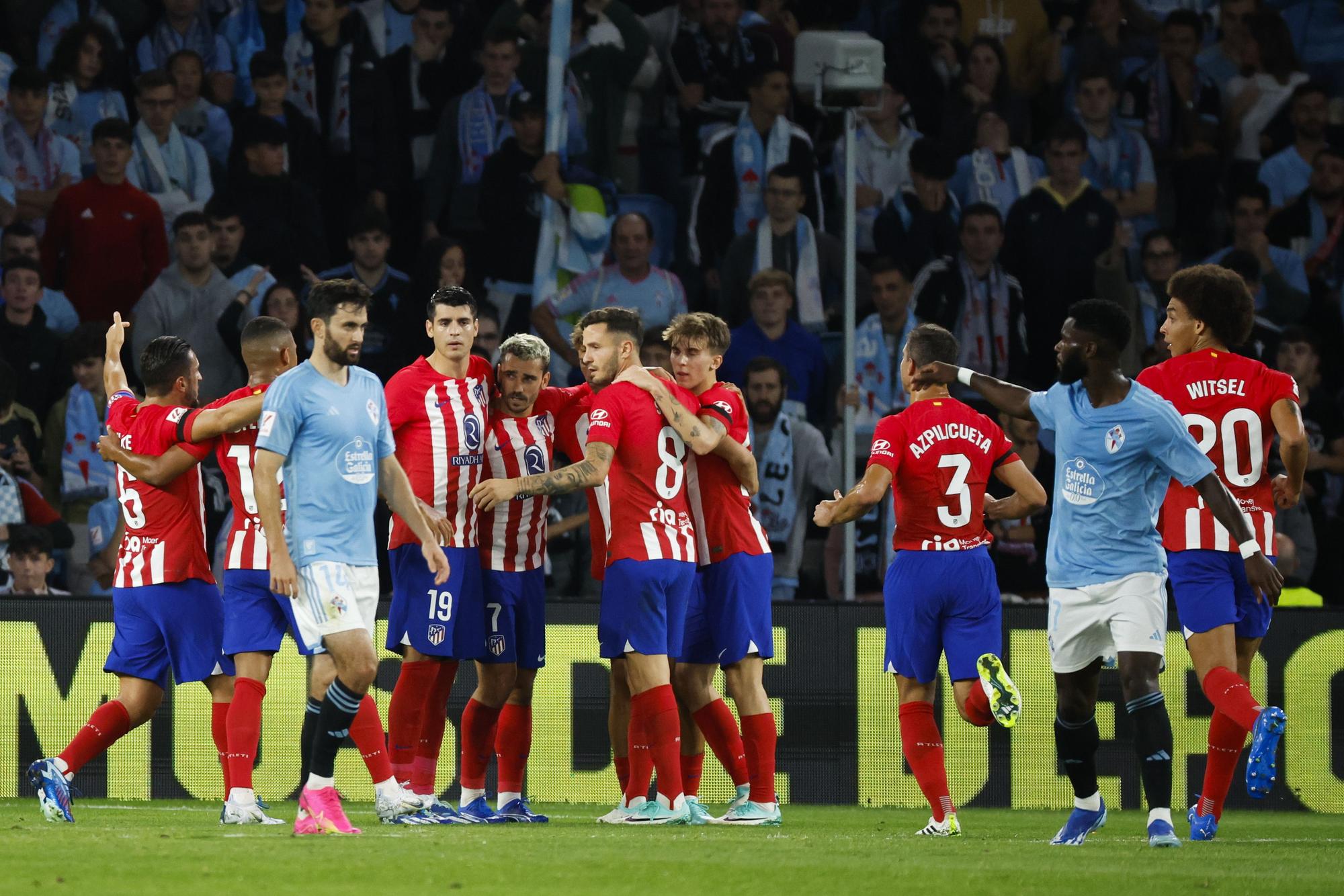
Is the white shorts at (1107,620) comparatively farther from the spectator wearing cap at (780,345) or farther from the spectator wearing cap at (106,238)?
the spectator wearing cap at (106,238)

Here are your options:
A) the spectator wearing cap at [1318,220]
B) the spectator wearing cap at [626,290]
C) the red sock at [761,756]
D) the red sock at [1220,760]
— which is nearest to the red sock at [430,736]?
the red sock at [761,756]

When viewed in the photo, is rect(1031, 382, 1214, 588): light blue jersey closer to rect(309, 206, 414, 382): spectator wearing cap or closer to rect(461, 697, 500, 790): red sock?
rect(461, 697, 500, 790): red sock

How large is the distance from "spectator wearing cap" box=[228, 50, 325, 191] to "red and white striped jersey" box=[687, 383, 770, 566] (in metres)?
6.25

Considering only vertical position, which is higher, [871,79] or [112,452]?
[871,79]

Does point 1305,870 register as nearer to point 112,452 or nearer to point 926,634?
point 926,634

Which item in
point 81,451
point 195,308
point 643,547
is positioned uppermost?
point 195,308

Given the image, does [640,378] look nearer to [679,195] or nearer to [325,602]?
[325,602]

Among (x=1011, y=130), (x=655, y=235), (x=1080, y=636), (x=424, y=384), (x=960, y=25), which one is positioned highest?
(x=960, y=25)

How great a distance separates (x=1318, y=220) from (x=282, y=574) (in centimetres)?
1098

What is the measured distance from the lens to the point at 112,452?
8.23 metres

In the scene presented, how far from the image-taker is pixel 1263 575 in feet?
23.5

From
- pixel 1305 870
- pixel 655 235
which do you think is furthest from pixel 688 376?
pixel 655 235

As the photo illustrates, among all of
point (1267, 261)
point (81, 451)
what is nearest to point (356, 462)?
point (81, 451)

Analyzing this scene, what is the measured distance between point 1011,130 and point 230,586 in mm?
9120
